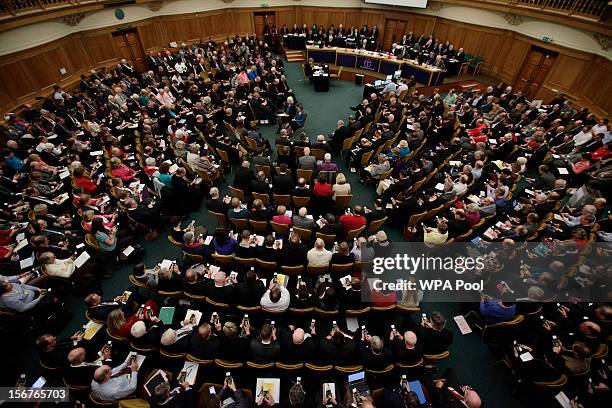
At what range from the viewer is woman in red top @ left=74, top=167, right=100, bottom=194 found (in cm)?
779

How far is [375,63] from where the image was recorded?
17.2 m

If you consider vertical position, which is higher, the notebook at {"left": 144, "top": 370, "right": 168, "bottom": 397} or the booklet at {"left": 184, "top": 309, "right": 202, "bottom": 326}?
the booklet at {"left": 184, "top": 309, "right": 202, "bottom": 326}

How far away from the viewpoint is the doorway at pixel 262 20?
2048 cm

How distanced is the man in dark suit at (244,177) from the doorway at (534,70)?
603 inches

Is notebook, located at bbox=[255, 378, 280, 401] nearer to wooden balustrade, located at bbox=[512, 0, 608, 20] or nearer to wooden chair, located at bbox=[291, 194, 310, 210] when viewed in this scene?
wooden chair, located at bbox=[291, 194, 310, 210]

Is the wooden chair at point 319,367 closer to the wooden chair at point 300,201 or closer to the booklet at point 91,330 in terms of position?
the booklet at point 91,330

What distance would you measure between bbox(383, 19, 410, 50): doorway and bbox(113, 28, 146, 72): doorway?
624 inches

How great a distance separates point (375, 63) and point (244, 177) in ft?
43.0

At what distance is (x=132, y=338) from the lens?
4.66 metres

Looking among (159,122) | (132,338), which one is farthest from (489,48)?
(132,338)

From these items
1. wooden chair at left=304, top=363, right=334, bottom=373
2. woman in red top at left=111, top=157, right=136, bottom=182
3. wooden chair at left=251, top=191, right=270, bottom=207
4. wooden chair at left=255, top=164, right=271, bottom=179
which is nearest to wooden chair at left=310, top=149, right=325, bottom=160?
wooden chair at left=255, top=164, right=271, bottom=179

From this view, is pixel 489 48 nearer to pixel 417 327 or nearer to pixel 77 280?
pixel 417 327

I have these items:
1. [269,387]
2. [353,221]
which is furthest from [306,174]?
[269,387]

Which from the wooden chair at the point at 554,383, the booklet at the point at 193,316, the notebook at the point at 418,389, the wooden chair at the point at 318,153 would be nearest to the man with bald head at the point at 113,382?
the booklet at the point at 193,316
